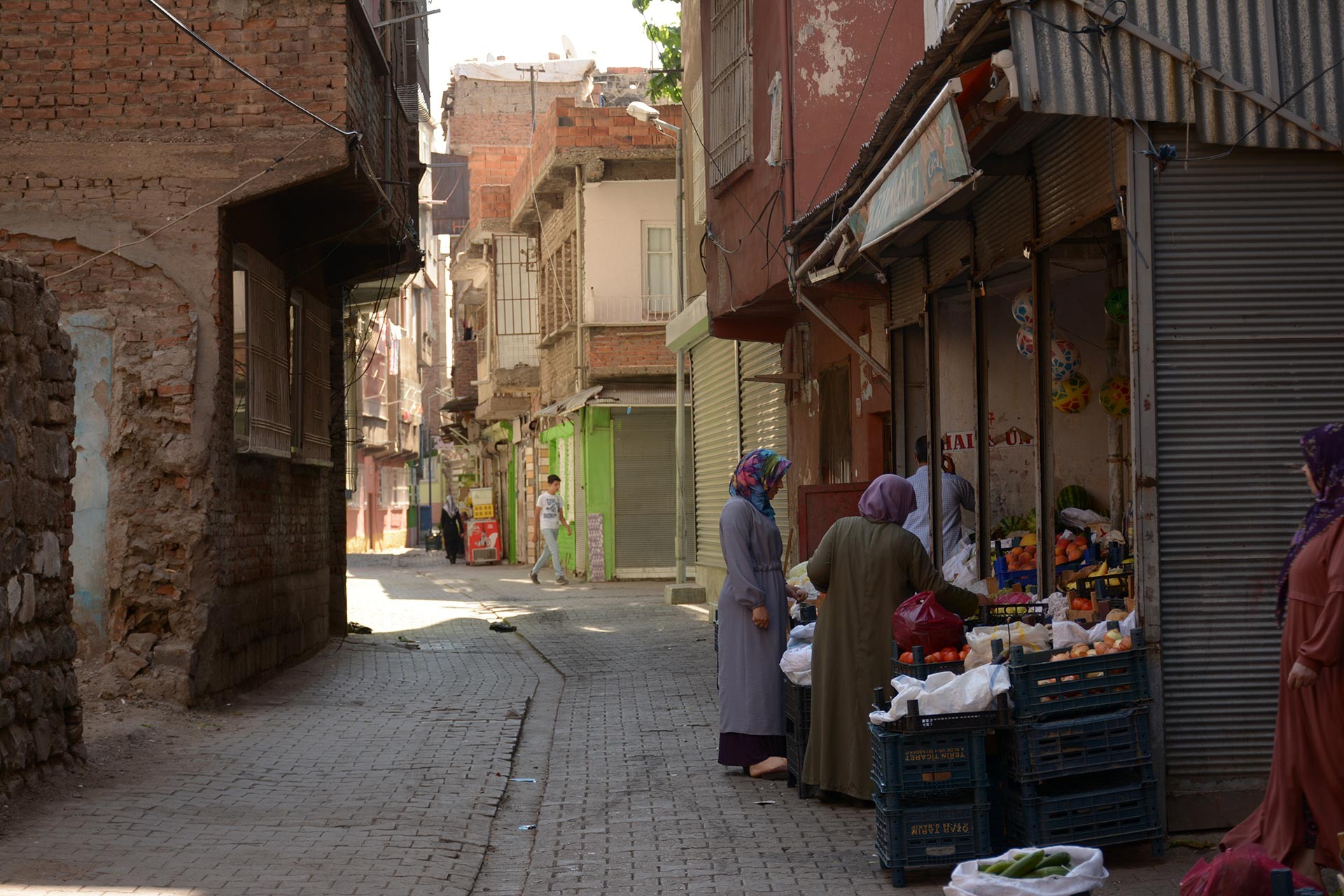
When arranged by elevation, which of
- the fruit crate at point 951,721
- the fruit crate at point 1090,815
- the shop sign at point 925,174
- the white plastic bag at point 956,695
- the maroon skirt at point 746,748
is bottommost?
the maroon skirt at point 746,748

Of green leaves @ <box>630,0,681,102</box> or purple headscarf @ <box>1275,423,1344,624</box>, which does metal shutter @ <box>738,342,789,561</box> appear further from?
purple headscarf @ <box>1275,423,1344,624</box>

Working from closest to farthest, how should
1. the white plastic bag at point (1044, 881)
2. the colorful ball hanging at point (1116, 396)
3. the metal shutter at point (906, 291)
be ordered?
1. the white plastic bag at point (1044, 881)
2. the colorful ball hanging at point (1116, 396)
3. the metal shutter at point (906, 291)

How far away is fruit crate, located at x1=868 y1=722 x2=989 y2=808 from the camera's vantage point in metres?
5.93

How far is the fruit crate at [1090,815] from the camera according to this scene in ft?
19.3

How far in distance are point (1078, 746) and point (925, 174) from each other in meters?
2.70

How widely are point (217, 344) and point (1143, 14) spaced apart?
7057 millimetres

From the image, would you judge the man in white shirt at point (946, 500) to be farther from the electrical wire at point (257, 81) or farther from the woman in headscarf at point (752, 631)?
the electrical wire at point (257, 81)

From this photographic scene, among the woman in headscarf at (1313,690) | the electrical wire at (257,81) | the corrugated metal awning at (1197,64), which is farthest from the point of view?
the electrical wire at (257,81)

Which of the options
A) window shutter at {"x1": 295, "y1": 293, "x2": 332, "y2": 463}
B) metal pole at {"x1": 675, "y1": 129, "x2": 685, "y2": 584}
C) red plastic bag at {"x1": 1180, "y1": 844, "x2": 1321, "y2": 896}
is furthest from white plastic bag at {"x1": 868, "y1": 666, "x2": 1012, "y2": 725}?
metal pole at {"x1": 675, "y1": 129, "x2": 685, "y2": 584}

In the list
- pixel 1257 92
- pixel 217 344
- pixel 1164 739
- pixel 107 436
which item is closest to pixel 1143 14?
pixel 1257 92

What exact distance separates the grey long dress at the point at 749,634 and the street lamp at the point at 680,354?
13170mm

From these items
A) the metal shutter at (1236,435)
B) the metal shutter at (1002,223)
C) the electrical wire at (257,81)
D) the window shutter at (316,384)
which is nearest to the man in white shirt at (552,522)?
the window shutter at (316,384)

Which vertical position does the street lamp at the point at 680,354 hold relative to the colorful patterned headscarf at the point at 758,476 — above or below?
above

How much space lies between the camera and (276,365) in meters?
13.0
